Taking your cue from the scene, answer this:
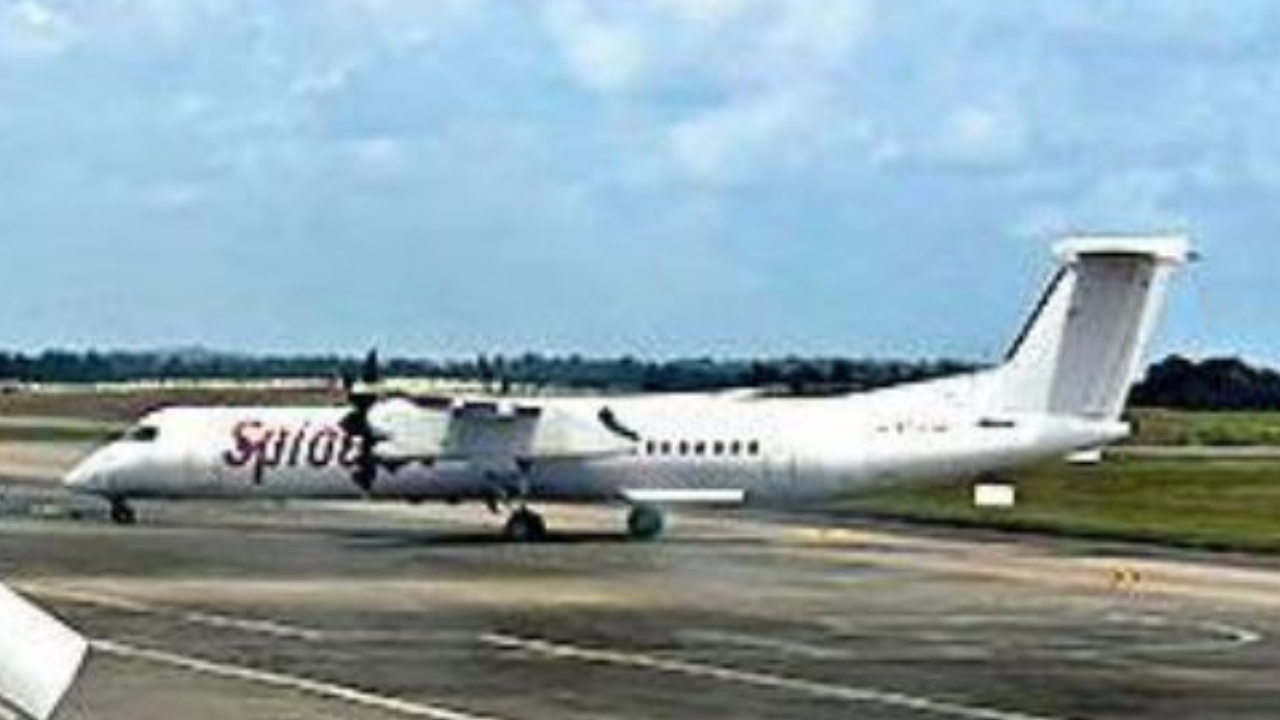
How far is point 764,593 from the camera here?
41.2 m

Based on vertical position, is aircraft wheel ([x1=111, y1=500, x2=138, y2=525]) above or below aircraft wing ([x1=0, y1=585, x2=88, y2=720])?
below

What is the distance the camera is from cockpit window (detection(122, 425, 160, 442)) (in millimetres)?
61094

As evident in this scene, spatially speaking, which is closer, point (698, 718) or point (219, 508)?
point (698, 718)

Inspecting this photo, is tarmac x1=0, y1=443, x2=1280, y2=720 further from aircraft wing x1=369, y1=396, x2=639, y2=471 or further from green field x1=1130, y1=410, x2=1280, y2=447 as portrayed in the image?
green field x1=1130, y1=410, x2=1280, y2=447

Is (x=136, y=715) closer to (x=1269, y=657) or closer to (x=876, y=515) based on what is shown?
(x=1269, y=657)

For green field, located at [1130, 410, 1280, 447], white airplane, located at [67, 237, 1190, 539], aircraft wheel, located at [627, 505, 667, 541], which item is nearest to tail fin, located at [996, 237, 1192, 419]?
white airplane, located at [67, 237, 1190, 539]

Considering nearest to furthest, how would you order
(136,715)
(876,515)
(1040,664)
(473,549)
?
(136,715) < (1040,664) < (473,549) < (876,515)

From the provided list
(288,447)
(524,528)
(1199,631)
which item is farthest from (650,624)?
(288,447)

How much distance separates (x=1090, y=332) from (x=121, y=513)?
20.4m

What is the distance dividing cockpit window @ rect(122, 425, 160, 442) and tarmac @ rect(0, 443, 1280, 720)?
176 cm

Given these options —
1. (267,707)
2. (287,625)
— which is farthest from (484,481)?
(267,707)

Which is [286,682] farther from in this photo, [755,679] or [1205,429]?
[1205,429]

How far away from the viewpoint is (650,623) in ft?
115

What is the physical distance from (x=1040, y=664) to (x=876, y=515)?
3842 cm
